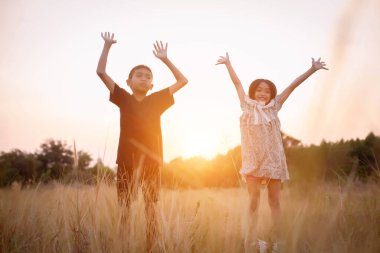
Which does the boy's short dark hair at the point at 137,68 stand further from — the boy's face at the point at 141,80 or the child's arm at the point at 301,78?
the child's arm at the point at 301,78

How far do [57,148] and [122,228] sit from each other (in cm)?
2708

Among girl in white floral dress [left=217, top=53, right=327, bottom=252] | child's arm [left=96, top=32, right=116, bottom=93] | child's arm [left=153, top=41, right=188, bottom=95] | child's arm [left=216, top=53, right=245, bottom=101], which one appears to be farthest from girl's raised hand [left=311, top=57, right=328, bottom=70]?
child's arm [left=96, top=32, right=116, bottom=93]

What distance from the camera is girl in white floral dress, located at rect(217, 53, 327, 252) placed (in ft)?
11.4

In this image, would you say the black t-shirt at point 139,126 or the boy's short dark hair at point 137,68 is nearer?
the black t-shirt at point 139,126

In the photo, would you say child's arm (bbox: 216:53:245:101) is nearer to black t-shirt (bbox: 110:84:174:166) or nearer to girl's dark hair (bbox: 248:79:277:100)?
girl's dark hair (bbox: 248:79:277:100)

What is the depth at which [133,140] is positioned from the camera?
116 inches

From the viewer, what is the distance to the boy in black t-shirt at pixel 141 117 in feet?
9.43

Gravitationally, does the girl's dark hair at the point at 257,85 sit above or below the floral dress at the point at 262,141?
above

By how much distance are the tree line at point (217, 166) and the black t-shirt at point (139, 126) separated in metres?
0.26

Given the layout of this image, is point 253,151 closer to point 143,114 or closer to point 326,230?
point 143,114

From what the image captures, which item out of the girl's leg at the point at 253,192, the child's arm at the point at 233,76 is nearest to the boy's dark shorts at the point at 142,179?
the girl's leg at the point at 253,192

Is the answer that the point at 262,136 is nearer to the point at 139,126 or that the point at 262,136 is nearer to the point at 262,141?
the point at 262,141

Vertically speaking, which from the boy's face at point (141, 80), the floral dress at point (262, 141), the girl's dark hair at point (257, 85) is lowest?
the floral dress at point (262, 141)

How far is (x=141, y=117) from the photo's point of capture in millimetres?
2998
